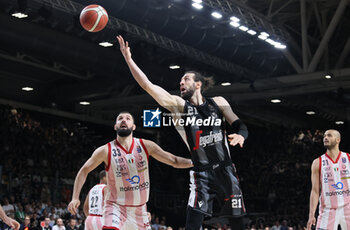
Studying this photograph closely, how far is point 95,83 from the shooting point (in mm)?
24859

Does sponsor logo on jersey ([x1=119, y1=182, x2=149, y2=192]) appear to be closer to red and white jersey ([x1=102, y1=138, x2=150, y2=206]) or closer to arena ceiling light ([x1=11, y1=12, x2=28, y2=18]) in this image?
red and white jersey ([x1=102, y1=138, x2=150, y2=206])

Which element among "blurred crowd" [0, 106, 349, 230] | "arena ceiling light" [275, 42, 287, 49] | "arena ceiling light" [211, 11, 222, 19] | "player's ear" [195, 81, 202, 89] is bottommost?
"player's ear" [195, 81, 202, 89]

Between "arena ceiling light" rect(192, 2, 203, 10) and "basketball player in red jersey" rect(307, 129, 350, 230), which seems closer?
"basketball player in red jersey" rect(307, 129, 350, 230)

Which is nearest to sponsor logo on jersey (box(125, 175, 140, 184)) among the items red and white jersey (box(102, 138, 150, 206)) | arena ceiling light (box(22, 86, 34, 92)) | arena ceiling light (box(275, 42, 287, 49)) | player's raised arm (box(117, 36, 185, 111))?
red and white jersey (box(102, 138, 150, 206))

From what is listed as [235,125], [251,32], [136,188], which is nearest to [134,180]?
[136,188]

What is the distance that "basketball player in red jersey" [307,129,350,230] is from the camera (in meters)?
8.84

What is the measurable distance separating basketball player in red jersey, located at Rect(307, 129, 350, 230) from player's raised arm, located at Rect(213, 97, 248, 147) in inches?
119

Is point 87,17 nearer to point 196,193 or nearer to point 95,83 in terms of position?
point 196,193

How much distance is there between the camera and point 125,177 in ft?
23.3

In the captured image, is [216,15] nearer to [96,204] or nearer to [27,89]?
[96,204]

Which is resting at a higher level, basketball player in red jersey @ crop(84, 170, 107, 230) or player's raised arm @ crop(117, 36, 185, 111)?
player's raised arm @ crop(117, 36, 185, 111)

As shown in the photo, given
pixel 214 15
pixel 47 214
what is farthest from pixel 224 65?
pixel 47 214

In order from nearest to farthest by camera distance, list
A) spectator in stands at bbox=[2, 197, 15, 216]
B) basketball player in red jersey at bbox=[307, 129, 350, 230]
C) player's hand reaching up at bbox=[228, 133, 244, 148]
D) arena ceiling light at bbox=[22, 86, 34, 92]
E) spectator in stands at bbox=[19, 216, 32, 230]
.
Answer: player's hand reaching up at bbox=[228, 133, 244, 148], basketball player in red jersey at bbox=[307, 129, 350, 230], spectator in stands at bbox=[19, 216, 32, 230], spectator in stands at bbox=[2, 197, 15, 216], arena ceiling light at bbox=[22, 86, 34, 92]

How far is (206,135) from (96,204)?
190 inches
